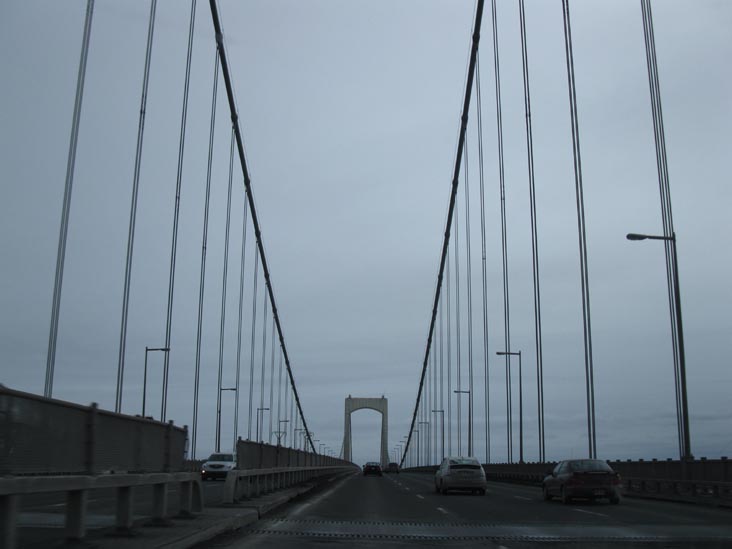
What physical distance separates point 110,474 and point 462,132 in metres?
40.1

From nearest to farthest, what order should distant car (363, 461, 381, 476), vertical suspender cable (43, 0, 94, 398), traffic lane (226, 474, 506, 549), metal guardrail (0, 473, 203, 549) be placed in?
metal guardrail (0, 473, 203, 549), traffic lane (226, 474, 506, 549), vertical suspender cable (43, 0, 94, 398), distant car (363, 461, 381, 476)

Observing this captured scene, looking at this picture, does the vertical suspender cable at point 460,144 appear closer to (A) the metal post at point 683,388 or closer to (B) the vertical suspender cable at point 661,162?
(B) the vertical suspender cable at point 661,162

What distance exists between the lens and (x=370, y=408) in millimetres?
133625

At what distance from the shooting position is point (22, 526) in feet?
27.0

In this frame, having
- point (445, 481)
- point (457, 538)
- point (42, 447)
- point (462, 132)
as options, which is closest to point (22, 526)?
point (42, 447)

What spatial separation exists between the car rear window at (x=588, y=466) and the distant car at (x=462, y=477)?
5.38 metres

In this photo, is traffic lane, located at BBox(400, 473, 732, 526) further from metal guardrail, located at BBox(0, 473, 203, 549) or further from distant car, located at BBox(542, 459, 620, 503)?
metal guardrail, located at BBox(0, 473, 203, 549)

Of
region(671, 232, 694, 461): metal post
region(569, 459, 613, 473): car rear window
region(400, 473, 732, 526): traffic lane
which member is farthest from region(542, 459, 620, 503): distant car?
region(671, 232, 694, 461): metal post

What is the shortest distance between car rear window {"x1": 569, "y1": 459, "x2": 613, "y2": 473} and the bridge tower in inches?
4272

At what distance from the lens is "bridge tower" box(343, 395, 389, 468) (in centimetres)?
13000

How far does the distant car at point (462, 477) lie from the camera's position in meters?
27.5

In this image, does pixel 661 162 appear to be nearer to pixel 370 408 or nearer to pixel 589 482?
pixel 589 482

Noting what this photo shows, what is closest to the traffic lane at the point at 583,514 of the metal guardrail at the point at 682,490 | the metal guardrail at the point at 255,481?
the metal guardrail at the point at 682,490

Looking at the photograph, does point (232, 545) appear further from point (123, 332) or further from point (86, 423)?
point (123, 332)
